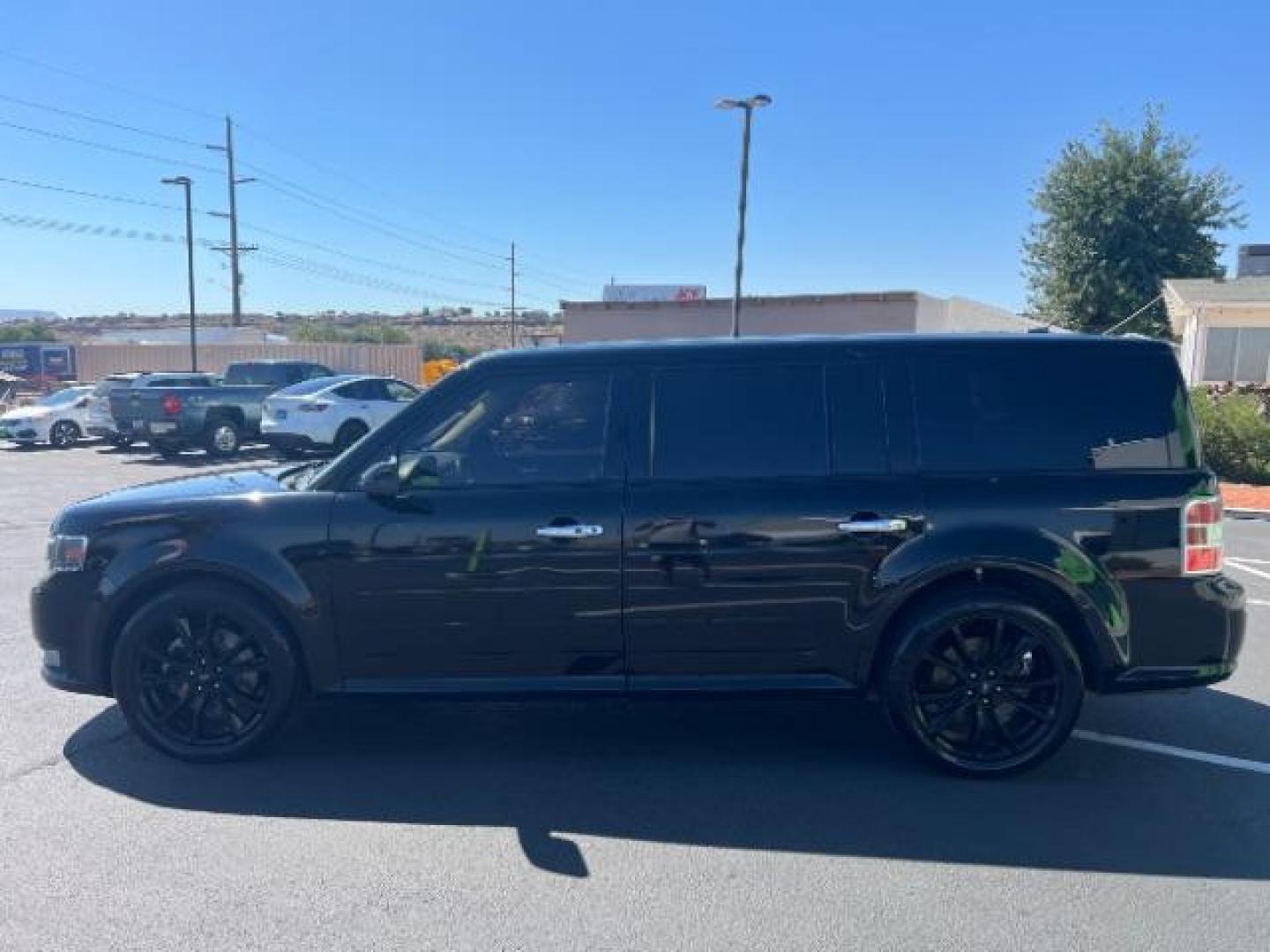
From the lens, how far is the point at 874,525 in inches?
151

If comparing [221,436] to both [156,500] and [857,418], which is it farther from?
[857,418]

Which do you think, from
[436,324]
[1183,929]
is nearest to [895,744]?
[1183,929]

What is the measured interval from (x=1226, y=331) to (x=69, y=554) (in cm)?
2603

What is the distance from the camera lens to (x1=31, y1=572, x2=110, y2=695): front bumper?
13.4 ft

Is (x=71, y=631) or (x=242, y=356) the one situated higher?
(x=242, y=356)

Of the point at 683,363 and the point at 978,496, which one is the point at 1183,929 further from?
the point at 683,363

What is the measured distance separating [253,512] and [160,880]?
1522 mm

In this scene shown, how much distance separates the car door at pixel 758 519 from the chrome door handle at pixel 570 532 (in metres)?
0.14

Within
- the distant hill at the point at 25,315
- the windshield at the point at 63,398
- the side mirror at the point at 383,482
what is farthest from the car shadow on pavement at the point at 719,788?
the distant hill at the point at 25,315

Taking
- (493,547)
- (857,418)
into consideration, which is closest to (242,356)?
(493,547)

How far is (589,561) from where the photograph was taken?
12.7 ft

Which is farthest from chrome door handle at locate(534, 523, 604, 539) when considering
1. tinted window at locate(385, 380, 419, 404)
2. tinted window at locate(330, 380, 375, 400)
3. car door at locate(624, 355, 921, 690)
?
tinted window at locate(385, 380, 419, 404)

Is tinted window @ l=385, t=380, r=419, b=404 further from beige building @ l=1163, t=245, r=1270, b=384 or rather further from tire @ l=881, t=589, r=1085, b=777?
beige building @ l=1163, t=245, r=1270, b=384

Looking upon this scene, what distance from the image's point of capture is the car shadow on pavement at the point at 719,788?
11.2ft
